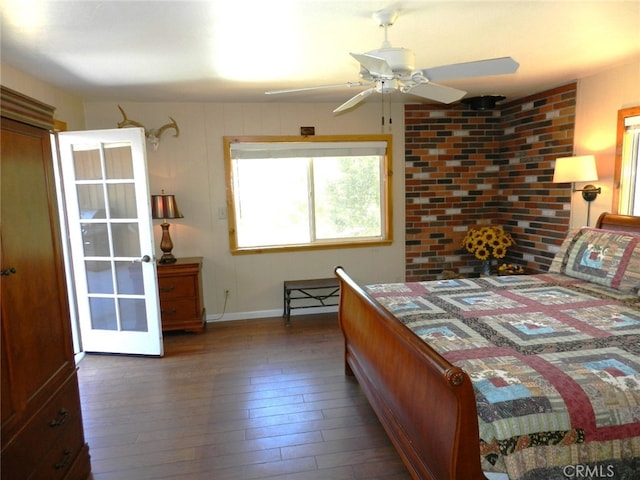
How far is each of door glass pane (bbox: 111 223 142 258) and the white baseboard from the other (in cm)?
131

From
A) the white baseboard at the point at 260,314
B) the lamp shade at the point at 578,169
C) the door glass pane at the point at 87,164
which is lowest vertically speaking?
the white baseboard at the point at 260,314

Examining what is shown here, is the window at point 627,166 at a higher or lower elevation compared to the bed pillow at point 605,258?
higher

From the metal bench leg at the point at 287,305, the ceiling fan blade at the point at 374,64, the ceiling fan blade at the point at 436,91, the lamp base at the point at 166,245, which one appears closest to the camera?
the ceiling fan blade at the point at 374,64

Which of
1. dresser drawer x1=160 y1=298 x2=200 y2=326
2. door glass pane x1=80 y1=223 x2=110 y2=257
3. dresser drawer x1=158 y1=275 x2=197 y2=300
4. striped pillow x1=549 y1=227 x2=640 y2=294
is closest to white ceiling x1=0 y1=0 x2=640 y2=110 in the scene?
door glass pane x1=80 y1=223 x2=110 y2=257

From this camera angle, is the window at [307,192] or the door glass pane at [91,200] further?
the window at [307,192]

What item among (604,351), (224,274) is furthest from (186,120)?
(604,351)

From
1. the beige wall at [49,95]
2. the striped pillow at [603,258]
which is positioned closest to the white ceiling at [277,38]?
the beige wall at [49,95]

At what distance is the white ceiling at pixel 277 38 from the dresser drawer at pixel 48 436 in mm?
1879

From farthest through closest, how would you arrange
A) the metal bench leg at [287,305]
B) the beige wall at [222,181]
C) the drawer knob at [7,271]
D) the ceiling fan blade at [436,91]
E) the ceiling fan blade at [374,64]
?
the metal bench leg at [287,305]
the beige wall at [222,181]
the ceiling fan blade at [436,91]
the ceiling fan blade at [374,64]
the drawer knob at [7,271]

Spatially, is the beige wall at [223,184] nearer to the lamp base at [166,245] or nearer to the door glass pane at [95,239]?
the lamp base at [166,245]

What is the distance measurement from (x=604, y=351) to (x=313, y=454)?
1552 mm

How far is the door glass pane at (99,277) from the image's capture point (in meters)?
3.59

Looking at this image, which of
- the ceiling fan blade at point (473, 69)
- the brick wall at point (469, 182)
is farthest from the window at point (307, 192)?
the ceiling fan blade at point (473, 69)

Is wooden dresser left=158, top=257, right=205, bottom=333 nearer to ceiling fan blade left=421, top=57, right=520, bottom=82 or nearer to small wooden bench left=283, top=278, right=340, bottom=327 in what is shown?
small wooden bench left=283, top=278, right=340, bottom=327
